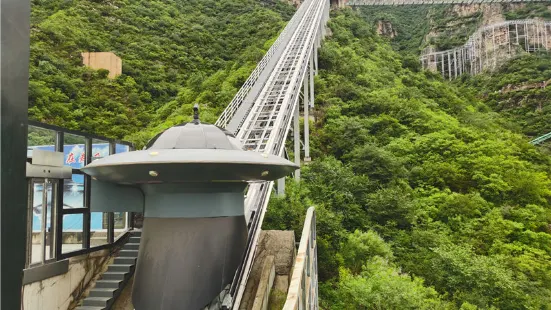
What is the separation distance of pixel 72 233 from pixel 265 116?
8516mm

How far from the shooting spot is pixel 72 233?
606 cm

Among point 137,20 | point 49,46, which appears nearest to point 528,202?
point 49,46

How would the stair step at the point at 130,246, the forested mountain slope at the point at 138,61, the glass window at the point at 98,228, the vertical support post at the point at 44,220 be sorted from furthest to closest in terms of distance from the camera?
the forested mountain slope at the point at 138,61, the stair step at the point at 130,246, the glass window at the point at 98,228, the vertical support post at the point at 44,220

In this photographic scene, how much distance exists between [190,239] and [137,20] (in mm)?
36067

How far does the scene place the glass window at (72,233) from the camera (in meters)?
5.87

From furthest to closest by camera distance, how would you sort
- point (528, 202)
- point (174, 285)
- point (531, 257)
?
point (528, 202) → point (531, 257) → point (174, 285)

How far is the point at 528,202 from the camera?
1455 centimetres

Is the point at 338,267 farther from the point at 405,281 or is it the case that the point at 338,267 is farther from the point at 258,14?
the point at 258,14

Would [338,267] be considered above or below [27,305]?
below

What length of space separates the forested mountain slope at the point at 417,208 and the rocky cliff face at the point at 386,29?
50769 mm

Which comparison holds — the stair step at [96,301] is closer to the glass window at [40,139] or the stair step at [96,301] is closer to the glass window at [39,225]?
the glass window at [39,225]

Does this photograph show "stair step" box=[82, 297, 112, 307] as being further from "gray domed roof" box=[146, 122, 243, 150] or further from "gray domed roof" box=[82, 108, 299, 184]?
"gray domed roof" box=[146, 122, 243, 150]

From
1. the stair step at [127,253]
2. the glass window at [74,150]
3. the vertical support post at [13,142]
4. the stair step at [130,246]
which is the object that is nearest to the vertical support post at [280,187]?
the stair step at [130,246]

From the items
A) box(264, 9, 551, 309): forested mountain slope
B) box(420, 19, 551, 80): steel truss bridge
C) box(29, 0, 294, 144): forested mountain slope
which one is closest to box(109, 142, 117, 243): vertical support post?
box(264, 9, 551, 309): forested mountain slope
